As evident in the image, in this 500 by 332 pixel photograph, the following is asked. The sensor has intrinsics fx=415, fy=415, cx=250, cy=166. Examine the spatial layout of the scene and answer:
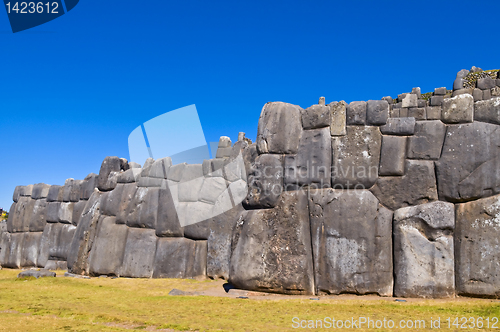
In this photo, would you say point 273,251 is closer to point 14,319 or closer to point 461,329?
point 461,329

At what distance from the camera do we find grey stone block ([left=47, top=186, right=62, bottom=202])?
16797 millimetres

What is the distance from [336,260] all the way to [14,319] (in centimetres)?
536

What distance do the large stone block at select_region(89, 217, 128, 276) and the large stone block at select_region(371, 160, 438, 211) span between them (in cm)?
819

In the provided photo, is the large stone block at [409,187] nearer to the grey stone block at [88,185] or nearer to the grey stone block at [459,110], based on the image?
the grey stone block at [459,110]

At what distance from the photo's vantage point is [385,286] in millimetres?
7324

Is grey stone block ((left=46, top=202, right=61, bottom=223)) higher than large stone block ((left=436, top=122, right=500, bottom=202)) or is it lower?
lower

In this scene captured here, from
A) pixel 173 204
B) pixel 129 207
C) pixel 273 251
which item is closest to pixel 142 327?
pixel 273 251

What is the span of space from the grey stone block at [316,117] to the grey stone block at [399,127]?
1051 mm

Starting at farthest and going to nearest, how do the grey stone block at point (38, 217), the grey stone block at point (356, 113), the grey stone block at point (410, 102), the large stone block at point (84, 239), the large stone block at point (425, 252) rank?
the grey stone block at point (38, 217)
the grey stone block at point (410, 102)
the large stone block at point (84, 239)
the grey stone block at point (356, 113)
the large stone block at point (425, 252)

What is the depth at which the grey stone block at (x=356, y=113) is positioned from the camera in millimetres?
7887

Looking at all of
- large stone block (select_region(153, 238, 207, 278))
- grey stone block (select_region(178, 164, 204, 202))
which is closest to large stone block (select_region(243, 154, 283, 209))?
large stone block (select_region(153, 238, 207, 278))

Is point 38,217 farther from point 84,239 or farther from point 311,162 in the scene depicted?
point 311,162

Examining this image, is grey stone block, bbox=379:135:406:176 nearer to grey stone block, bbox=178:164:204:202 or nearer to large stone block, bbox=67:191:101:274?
grey stone block, bbox=178:164:204:202

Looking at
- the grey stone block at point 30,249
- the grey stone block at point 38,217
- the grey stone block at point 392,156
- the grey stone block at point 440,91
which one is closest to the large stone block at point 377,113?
the grey stone block at point 392,156
